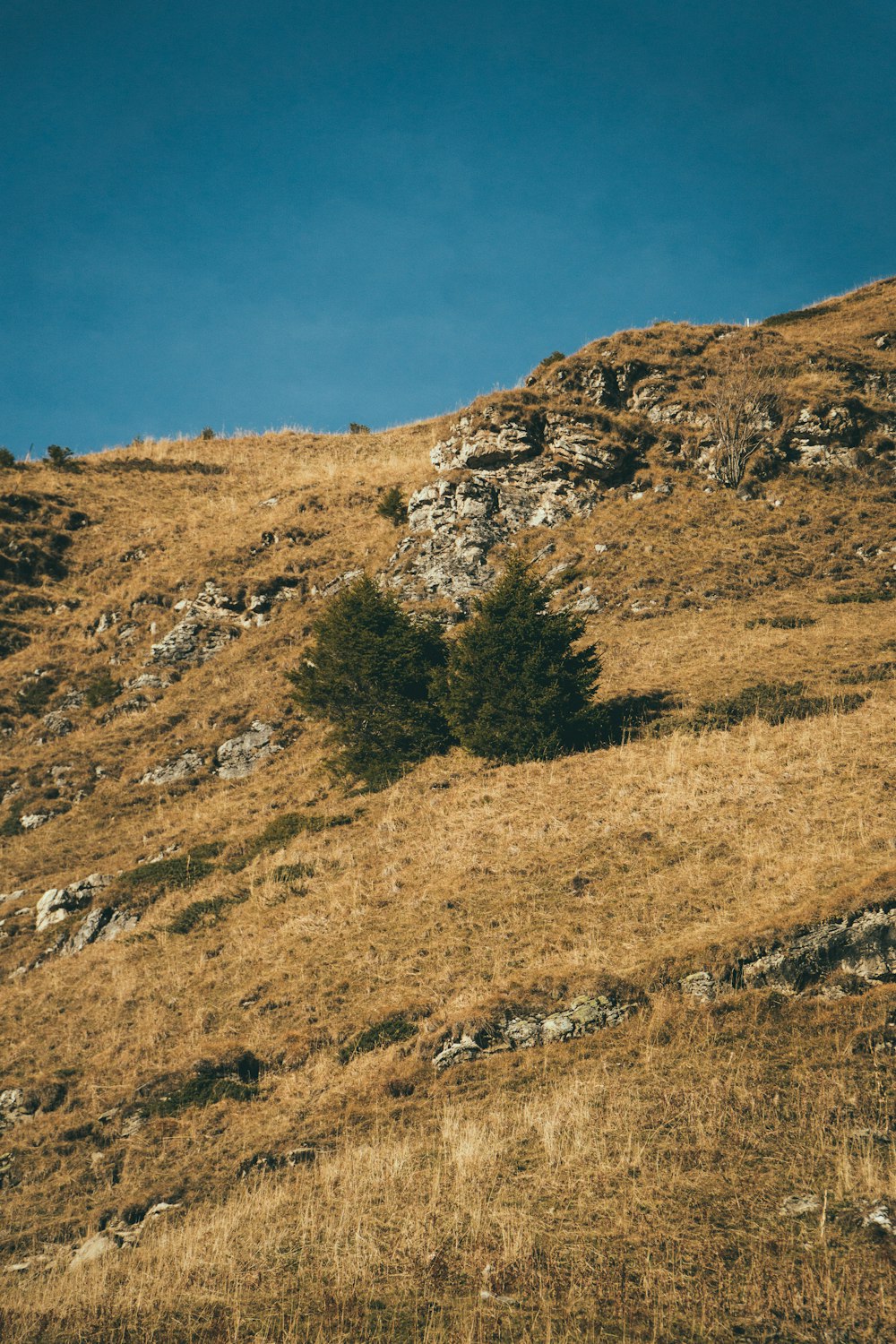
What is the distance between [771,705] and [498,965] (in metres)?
13.6

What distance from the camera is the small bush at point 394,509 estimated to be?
1908 inches

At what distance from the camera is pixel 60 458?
6625 centimetres

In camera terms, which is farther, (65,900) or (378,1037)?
(65,900)

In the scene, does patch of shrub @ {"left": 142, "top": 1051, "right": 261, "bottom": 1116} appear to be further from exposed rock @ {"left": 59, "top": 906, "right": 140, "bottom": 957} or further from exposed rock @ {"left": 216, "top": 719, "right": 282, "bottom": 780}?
exposed rock @ {"left": 216, "top": 719, "right": 282, "bottom": 780}

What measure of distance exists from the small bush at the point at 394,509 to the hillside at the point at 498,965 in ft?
12.8

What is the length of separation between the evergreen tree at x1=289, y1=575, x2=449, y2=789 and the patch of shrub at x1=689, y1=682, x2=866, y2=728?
373 inches

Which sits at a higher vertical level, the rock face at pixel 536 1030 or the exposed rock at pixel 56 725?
the exposed rock at pixel 56 725

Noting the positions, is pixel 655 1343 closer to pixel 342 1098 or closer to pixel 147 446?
pixel 342 1098

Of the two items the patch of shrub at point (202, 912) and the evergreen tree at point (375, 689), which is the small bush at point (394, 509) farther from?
the patch of shrub at point (202, 912)

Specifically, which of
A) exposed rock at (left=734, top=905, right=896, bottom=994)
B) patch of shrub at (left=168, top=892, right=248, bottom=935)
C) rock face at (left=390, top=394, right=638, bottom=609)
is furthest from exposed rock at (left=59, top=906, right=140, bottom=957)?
rock face at (left=390, top=394, right=638, bottom=609)

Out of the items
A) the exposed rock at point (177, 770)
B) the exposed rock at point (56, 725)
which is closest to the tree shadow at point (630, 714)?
the exposed rock at point (177, 770)

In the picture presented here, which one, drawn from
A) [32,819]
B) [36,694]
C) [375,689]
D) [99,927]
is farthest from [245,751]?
[36,694]

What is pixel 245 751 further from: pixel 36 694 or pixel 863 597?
pixel 863 597

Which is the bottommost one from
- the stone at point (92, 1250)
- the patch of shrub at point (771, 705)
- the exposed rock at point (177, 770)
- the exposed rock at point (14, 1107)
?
the exposed rock at point (14, 1107)
